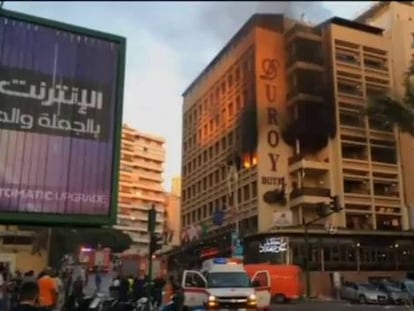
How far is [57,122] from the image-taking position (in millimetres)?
17250

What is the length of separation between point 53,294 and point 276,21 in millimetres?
50456

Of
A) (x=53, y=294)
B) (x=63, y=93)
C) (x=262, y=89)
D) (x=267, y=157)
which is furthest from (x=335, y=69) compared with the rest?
(x=53, y=294)

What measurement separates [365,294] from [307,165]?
57.5ft

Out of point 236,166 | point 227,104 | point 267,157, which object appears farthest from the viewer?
point 227,104

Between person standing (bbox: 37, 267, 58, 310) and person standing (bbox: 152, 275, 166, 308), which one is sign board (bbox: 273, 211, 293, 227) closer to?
person standing (bbox: 152, 275, 166, 308)

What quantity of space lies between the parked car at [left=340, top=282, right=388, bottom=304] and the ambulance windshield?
22487 millimetres

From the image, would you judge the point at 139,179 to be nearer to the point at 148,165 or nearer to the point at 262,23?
the point at 148,165

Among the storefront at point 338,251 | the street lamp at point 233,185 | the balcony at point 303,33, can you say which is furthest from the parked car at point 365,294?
the balcony at point 303,33

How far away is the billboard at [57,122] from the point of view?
16.6m

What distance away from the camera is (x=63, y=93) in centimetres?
1741

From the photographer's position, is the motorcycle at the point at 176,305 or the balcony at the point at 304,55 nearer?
the motorcycle at the point at 176,305

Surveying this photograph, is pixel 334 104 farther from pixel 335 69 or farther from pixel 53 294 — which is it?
pixel 53 294

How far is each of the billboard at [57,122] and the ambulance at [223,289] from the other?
459 cm

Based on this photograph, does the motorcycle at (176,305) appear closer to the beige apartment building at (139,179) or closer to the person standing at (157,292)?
the person standing at (157,292)
